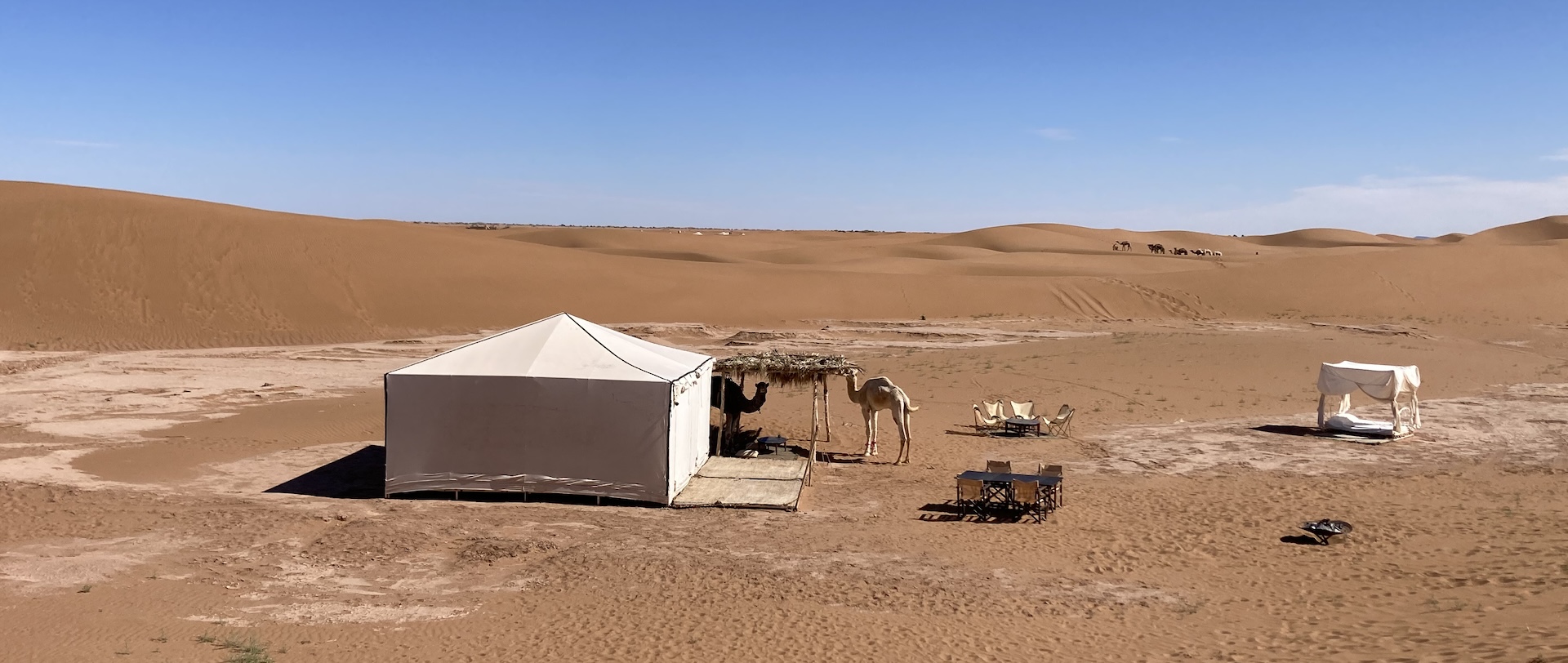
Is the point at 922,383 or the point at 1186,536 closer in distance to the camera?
the point at 1186,536

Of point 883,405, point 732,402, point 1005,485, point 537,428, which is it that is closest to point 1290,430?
point 883,405

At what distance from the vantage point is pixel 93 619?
9680 mm

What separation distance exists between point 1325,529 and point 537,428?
994cm

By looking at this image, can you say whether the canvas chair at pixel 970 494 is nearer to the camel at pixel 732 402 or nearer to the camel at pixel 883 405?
the camel at pixel 883 405

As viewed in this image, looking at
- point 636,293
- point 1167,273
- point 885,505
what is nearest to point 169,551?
point 885,505

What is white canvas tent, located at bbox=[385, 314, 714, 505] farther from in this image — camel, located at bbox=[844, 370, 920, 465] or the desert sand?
camel, located at bbox=[844, 370, 920, 465]

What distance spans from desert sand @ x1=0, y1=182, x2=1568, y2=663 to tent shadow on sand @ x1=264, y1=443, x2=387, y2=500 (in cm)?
8

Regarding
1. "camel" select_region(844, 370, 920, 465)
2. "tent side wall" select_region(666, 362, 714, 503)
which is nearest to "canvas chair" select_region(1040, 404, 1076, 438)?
"camel" select_region(844, 370, 920, 465)

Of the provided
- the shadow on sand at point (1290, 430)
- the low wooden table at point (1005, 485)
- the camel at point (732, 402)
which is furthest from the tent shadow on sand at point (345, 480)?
the shadow on sand at point (1290, 430)

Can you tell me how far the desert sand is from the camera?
952cm

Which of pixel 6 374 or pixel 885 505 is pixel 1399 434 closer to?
pixel 885 505

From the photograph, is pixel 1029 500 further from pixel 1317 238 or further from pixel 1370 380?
pixel 1317 238

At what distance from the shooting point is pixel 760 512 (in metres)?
14.4

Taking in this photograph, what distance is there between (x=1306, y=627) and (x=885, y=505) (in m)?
6.20
